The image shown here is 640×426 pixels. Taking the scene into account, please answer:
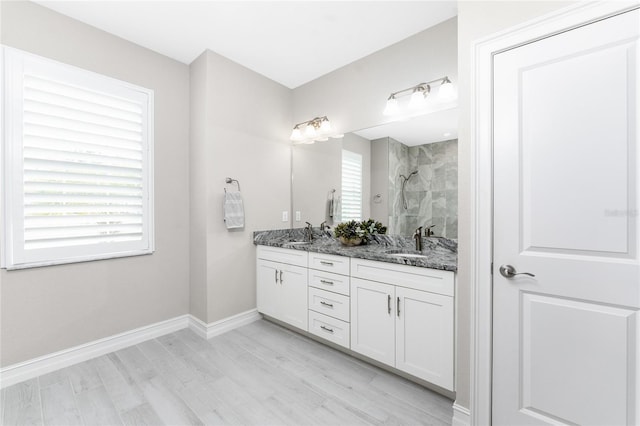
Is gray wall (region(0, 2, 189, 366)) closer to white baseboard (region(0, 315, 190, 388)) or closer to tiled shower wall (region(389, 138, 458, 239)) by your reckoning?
white baseboard (region(0, 315, 190, 388))

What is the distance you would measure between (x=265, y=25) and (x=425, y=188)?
1.87 meters

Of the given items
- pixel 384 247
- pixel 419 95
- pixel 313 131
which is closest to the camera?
pixel 419 95

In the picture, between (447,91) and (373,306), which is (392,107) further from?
(373,306)

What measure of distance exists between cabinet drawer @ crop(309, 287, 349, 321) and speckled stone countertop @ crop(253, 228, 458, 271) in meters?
0.36

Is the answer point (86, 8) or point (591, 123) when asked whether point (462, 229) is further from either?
point (86, 8)

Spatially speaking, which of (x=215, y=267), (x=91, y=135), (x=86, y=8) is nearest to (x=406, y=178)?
(x=215, y=267)

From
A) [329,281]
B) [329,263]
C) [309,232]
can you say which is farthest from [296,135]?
[329,281]

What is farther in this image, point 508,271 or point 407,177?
point 407,177

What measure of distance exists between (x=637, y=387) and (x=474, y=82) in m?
1.55

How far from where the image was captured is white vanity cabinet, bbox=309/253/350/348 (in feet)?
7.45

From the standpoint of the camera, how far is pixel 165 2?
2029mm

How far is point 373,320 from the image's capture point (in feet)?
6.81

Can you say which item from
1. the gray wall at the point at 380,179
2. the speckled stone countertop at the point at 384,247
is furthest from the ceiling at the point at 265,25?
the speckled stone countertop at the point at 384,247

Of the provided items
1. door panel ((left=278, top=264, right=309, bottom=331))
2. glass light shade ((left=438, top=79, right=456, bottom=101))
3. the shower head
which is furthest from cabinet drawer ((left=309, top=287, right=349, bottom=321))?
glass light shade ((left=438, top=79, right=456, bottom=101))
